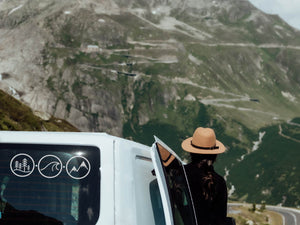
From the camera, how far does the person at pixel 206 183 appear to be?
6012 mm

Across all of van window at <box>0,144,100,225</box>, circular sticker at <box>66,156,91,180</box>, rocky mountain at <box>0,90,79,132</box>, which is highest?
circular sticker at <box>66,156,91,180</box>

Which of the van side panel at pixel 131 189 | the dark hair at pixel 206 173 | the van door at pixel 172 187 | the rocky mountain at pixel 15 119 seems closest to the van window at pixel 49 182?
the van side panel at pixel 131 189

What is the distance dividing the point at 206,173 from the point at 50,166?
2701mm

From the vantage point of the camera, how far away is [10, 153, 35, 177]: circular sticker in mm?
4387

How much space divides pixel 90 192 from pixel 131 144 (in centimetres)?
90

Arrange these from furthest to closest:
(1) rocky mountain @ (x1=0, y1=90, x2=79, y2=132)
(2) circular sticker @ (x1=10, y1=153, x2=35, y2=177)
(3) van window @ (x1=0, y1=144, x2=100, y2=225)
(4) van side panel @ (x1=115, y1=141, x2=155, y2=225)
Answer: (1) rocky mountain @ (x1=0, y1=90, x2=79, y2=132) < (2) circular sticker @ (x1=10, y1=153, x2=35, y2=177) < (3) van window @ (x1=0, y1=144, x2=100, y2=225) < (4) van side panel @ (x1=115, y1=141, x2=155, y2=225)

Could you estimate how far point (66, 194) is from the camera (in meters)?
4.39

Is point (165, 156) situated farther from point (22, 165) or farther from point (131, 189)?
point (22, 165)

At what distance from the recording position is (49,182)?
4.36m

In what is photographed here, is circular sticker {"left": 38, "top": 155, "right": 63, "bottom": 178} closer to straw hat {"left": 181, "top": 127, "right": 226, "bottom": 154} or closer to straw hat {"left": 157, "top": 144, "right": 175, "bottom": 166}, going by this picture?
straw hat {"left": 157, "top": 144, "right": 175, "bottom": 166}

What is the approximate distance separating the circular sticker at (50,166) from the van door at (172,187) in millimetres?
1070

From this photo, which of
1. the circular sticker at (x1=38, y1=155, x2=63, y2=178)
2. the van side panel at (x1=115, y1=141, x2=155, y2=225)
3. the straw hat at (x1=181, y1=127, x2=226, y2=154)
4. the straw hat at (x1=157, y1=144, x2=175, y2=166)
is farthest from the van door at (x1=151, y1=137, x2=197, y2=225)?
the circular sticker at (x1=38, y1=155, x2=63, y2=178)

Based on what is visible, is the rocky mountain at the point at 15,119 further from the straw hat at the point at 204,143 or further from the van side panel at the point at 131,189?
the van side panel at the point at 131,189

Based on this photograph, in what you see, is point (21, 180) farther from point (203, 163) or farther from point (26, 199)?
point (203, 163)
